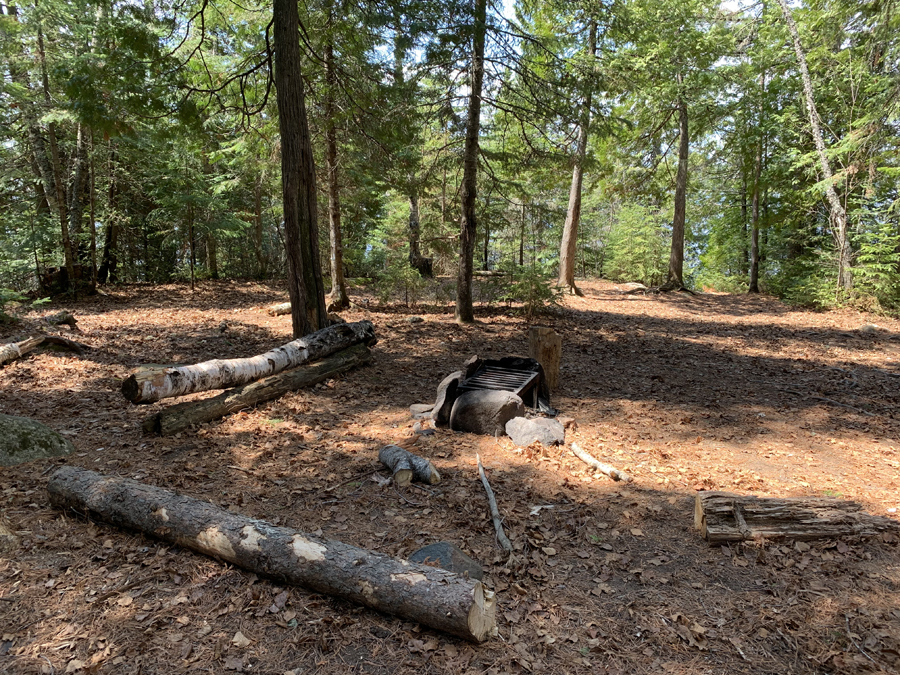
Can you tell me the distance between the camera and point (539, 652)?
8.27ft

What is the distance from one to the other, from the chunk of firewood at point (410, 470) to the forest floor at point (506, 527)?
6.6 inches

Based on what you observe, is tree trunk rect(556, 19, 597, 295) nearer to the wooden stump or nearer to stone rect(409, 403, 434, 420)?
the wooden stump

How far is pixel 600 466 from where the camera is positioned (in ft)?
15.1

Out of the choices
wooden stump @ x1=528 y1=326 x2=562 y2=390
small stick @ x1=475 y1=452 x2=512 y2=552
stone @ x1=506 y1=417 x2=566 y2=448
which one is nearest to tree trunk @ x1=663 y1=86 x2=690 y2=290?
wooden stump @ x1=528 y1=326 x2=562 y2=390

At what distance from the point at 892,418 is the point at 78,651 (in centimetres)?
853

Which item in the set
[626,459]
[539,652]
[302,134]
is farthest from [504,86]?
[539,652]

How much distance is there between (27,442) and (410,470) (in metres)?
3.77

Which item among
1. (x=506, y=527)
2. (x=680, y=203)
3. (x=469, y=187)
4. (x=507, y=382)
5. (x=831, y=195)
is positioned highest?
(x=680, y=203)

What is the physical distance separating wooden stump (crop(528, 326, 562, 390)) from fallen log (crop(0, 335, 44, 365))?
8.41m

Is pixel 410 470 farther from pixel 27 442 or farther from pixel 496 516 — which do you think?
pixel 27 442

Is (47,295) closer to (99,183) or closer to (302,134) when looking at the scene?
(99,183)

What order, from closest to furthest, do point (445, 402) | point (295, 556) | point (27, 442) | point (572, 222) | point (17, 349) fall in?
1. point (295, 556)
2. point (27, 442)
3. point (445, 402)
4. point (17, 349)
5. point (572, 222)

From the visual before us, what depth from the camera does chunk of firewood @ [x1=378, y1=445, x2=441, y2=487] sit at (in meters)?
4.29

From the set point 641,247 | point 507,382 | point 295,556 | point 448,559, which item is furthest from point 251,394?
A: point 641,247
